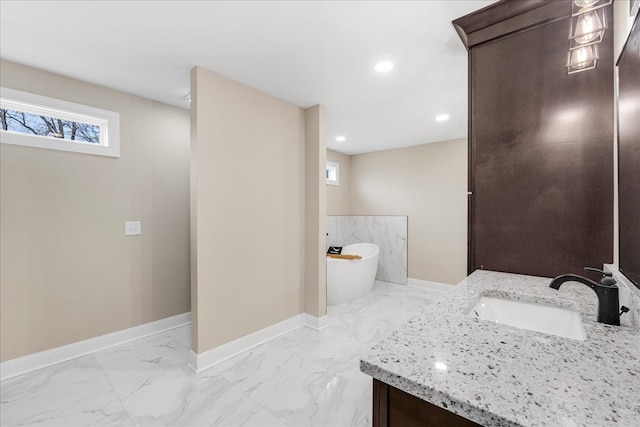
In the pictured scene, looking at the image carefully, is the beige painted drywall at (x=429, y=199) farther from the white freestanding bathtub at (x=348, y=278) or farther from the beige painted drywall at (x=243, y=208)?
the beige painted drywall at (x=243, y=208)

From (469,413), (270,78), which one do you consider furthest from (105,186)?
(469,413)

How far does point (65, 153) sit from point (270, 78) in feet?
6.25

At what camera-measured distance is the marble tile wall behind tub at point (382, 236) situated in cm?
490

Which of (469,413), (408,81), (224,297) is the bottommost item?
(224,297)

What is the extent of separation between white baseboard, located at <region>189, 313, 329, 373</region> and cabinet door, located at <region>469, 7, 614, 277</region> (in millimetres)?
1962

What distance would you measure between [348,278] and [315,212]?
126 centimetres

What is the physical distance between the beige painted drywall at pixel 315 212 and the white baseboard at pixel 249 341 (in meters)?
0.11

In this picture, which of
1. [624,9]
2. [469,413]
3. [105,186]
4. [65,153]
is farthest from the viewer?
[105,186]

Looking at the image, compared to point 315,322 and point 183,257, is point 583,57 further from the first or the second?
point 183,257

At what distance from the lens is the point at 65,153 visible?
241cm

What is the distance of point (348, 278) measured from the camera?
3.90 meters

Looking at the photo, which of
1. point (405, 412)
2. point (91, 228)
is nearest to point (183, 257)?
point (91, 228)

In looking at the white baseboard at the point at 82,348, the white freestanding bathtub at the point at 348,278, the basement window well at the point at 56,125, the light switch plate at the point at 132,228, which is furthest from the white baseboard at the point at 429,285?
the basement window well at the point at 56,125

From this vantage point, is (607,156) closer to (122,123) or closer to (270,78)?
(270,78)
